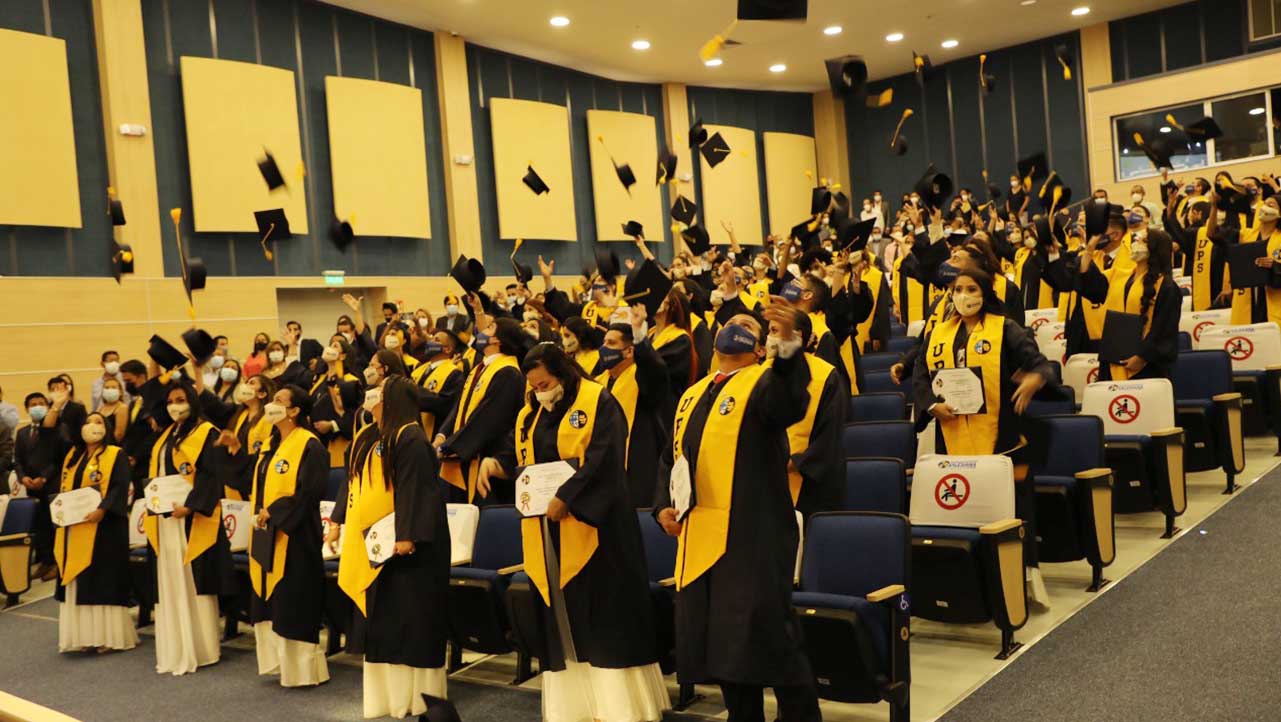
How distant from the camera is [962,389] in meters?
5.34

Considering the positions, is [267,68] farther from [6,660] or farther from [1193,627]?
[1193,627]

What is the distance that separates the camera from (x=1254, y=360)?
306 inches

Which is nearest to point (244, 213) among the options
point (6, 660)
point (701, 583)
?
point (6, 660)

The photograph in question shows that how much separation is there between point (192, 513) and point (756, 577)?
15.5 ft

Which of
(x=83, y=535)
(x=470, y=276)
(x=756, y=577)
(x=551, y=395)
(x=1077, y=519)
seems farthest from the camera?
(x=470, y=276)

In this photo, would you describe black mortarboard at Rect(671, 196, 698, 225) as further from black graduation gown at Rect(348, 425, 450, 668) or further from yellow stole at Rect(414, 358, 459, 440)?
black graduation gown at Rect(348, 425, 450, 668)

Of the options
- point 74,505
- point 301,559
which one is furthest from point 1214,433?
point 74,505

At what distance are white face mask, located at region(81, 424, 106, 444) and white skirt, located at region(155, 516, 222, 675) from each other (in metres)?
1.22

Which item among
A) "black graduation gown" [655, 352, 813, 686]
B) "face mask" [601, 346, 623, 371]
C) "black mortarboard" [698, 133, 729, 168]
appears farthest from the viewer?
"black mortarboard" [698, 133, 729, 168]

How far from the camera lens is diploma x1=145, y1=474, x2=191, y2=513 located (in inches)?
273

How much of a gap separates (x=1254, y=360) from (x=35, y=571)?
10806mm

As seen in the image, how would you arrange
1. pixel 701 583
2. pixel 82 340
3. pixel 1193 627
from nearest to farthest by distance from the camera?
pixel 701 583 → pixel 1193 627 → pixel 82 340

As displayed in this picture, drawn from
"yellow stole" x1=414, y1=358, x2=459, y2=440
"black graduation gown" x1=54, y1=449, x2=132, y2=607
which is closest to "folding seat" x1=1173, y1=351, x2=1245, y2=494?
"yellow stole" x1=414, y1=358, x2=459, y2=440

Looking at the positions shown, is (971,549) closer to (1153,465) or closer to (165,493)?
(1153,465)
